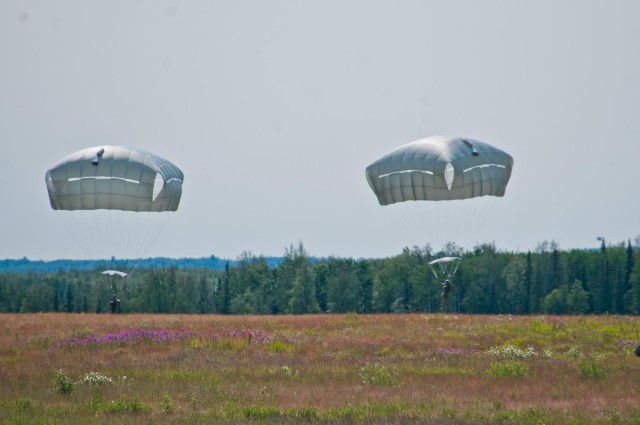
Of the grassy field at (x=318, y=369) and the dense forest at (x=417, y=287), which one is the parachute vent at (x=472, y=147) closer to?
the grassy field at (x=318, y=369)

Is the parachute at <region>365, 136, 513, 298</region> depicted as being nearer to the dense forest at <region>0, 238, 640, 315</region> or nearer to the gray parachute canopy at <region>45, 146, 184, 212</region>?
the gray parachute canopy at <region>45, 146, 184, 212</region>

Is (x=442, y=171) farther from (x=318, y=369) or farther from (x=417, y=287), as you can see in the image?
(x=417, y=287)

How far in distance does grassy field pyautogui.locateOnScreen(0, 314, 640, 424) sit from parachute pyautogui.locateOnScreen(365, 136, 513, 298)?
6124 millimetres

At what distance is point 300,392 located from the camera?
22.5 m

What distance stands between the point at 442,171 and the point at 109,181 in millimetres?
16192

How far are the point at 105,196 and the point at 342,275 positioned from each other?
273 feet

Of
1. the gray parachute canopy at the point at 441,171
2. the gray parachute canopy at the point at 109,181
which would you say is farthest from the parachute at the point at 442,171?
the gray parachute canopy at the point at 109,181

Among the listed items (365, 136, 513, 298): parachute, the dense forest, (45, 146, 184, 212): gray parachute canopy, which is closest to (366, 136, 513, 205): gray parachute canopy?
(365, 136, 513, 298): parachute

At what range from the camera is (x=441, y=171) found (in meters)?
41.1

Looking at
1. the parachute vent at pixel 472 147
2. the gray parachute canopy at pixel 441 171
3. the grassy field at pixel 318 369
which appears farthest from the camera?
the parachute vent at pixel 472 147

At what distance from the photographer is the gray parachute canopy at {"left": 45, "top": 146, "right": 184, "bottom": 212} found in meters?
42.3

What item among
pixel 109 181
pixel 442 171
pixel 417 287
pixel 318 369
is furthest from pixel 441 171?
pixel 417 287

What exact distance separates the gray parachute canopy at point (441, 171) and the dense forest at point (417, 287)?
212 feet

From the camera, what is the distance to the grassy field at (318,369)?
63.9 feet
